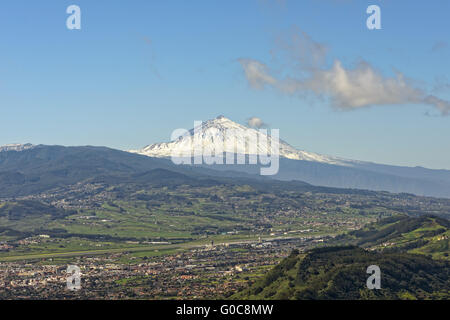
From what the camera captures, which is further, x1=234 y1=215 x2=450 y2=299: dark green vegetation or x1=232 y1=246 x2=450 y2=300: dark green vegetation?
x1=234 y1=215 x2=450 y2=299: dark green vegetation

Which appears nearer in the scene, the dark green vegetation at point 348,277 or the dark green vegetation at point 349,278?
the dark green vegetation at point 349,278

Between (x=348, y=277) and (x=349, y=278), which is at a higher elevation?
(x=348, y=277)

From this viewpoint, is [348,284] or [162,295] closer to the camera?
[348,284]

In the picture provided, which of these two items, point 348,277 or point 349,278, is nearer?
point 349,278
